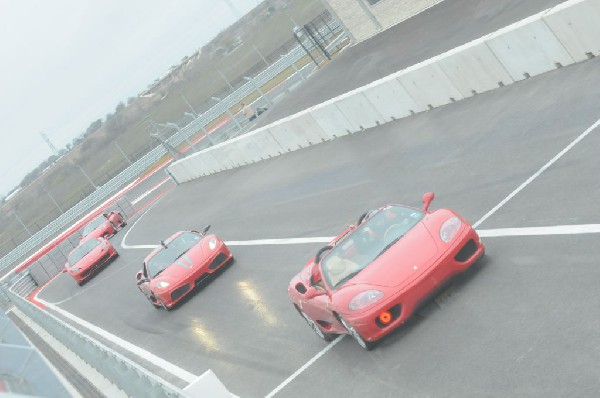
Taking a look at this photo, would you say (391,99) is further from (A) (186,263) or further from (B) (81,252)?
(B) (81,252)

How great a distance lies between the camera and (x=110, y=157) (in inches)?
3893

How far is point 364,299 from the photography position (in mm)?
10258

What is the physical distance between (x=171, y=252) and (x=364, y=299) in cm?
1045

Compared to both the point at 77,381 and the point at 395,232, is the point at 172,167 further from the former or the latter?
the point at 395,232

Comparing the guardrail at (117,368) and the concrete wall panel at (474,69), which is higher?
the guardrail at (117,368)

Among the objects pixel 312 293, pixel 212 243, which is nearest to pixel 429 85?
pixel 212 243

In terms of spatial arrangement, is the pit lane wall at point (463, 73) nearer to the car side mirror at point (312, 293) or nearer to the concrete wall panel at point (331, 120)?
the concrete wall panel at point (331, 120)

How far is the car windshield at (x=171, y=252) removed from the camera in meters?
19.9

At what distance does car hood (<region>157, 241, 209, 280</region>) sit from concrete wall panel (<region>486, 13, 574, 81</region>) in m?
7.36

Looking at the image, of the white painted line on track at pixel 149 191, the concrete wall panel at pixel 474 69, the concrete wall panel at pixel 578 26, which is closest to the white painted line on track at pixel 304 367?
the concrete wall panel at pixel 578 26

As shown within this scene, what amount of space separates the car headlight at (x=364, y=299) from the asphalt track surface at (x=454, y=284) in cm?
59

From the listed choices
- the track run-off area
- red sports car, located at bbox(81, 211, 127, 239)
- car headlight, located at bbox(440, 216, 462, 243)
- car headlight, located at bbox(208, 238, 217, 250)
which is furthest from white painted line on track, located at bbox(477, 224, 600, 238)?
red sports car, located at bbox(81, 211, 127, 239)

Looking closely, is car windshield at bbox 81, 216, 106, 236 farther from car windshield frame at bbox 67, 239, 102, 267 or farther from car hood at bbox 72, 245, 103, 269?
car hood at bbox 72, 245, 103, 269

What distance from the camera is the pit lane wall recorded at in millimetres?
16375
